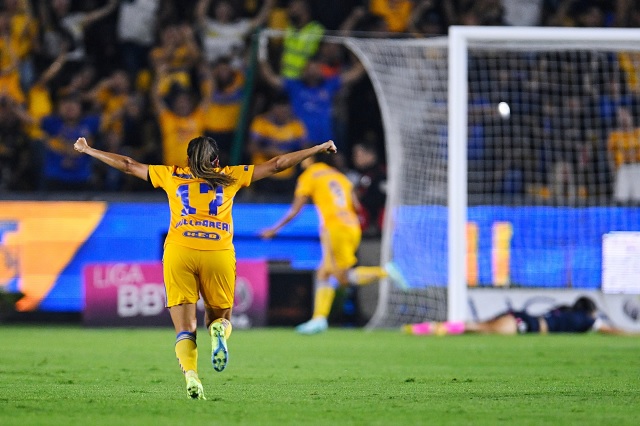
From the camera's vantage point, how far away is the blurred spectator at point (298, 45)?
1786 centimetres

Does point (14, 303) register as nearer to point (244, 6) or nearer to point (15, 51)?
point (15, 51)

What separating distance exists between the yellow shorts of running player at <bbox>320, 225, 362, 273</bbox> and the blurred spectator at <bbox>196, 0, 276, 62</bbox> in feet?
13.0

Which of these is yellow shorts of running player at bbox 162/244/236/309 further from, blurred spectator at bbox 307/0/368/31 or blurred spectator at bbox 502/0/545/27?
blurred spectator at bbox 502/0/545/27

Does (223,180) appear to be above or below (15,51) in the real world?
below

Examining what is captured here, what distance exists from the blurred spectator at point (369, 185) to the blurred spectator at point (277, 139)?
0.83 meters

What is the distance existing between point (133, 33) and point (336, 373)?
994 centimetres

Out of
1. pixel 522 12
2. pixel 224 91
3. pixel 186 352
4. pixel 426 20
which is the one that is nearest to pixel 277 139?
pixel 224 91

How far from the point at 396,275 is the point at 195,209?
815 cm

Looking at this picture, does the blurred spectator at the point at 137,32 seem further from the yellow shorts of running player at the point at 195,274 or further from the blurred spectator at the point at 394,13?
the yellow shorts of running player at the point at 195,274

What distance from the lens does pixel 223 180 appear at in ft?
25.4

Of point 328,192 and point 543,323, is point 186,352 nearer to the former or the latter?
point 328,192

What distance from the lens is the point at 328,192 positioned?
15.2 metres

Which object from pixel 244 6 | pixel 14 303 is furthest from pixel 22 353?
pixel 244 6

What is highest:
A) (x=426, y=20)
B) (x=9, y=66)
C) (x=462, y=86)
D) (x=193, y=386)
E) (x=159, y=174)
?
(x=426, y=20)
